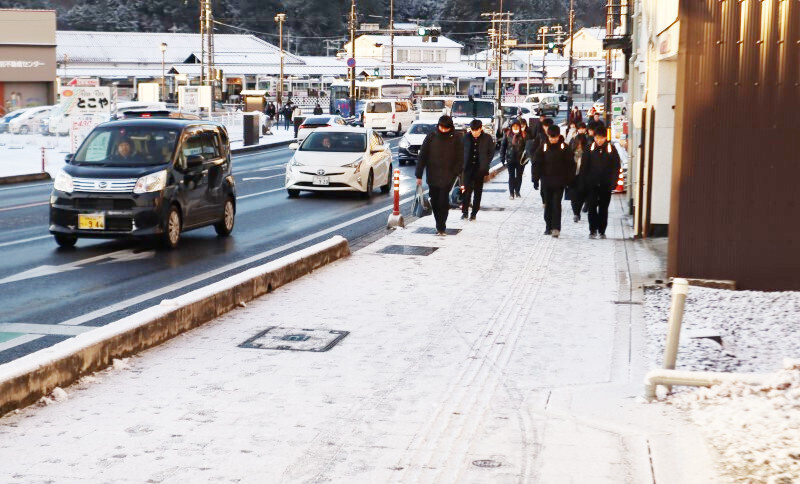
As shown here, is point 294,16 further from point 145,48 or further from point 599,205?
point 599,205

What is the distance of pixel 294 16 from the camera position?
452 ft

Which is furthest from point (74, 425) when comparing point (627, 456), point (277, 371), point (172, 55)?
point (172, 55)

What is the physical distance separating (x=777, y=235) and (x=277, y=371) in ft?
19.9

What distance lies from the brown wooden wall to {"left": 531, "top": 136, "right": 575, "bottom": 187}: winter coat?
5539 millimetres

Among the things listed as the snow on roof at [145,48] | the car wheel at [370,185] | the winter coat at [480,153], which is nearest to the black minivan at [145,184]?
the winter coat at [480,153]

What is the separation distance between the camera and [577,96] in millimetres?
133375

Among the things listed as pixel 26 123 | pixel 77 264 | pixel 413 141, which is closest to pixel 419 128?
pixel 413 141

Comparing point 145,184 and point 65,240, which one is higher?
point 145,184

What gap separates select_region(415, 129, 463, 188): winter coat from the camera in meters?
17.2

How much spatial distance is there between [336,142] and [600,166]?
9.65m

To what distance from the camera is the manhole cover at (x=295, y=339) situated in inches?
348

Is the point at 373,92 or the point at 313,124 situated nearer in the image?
the point at 313,124

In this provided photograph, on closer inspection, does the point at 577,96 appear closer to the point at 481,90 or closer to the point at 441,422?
the point at 481,90

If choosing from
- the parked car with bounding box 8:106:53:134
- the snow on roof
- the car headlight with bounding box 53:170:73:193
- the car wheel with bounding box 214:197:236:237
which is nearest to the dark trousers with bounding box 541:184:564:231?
the car wheel with bounding box 214:197:236:237
